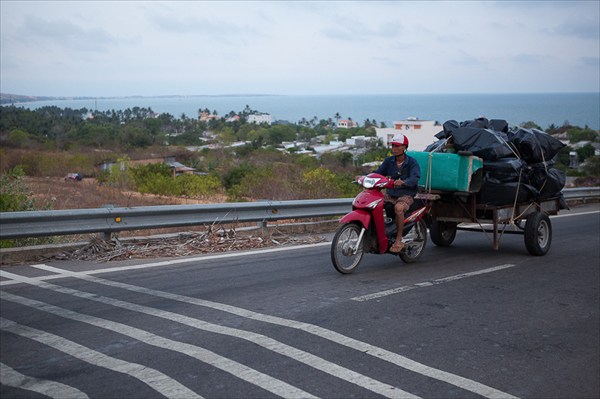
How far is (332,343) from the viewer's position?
6.29 metres

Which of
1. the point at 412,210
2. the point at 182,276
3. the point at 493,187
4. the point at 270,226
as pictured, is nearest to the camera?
the point at 182,276

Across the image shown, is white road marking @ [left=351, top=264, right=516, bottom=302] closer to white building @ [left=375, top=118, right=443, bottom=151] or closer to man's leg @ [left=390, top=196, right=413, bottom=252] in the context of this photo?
man's leg @ [left=390, top=196, right=413, bottom=252]

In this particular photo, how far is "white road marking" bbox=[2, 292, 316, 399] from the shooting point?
5211 mm

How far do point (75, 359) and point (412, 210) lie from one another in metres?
5.81

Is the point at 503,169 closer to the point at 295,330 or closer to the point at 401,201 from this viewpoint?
the point at 401,201

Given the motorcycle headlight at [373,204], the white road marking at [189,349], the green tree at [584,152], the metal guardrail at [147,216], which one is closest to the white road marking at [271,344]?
the white road marking at [189,349]

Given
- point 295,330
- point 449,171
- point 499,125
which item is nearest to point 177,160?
point 499,125

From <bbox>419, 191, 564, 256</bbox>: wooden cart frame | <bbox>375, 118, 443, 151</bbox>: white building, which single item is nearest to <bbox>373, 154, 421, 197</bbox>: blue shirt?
<bbox>419, 191, 564, 256</bbox>: wooden cart frame

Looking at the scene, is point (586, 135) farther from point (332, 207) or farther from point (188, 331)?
point (188, 331)

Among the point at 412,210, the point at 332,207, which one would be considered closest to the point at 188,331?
the point at 412,210

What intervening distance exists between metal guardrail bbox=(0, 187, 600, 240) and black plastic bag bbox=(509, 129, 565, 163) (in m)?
3.68

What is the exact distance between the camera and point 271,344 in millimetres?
6180

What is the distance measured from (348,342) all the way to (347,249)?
9.62 ft

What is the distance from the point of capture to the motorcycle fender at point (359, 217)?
9.06 meters
